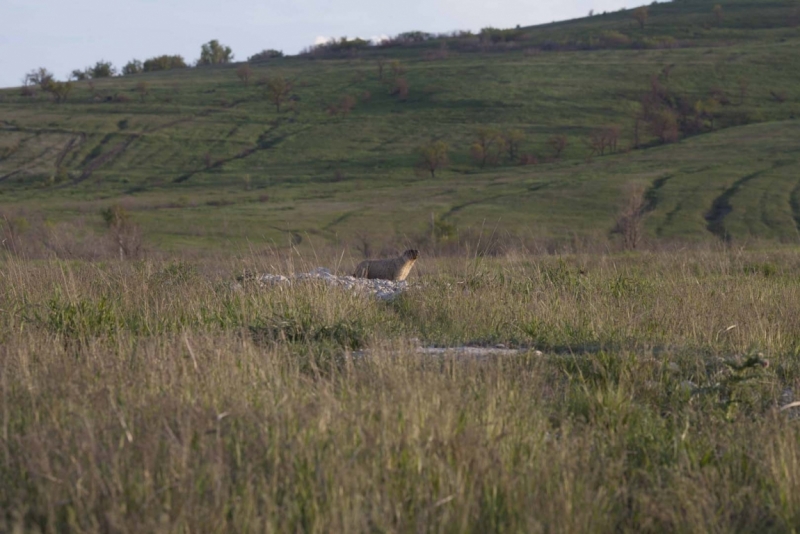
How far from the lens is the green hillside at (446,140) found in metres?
46.4

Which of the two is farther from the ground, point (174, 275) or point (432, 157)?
point (174, 275)

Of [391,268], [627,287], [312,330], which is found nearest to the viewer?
[312,330]

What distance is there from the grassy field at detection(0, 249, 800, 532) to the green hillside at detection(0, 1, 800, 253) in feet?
90.8

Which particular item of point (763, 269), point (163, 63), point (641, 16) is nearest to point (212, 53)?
point (163, 63)

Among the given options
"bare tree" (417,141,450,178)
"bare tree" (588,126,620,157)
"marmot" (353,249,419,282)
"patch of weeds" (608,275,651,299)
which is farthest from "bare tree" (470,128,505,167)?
"patch of weeds" (608,275,651,299)

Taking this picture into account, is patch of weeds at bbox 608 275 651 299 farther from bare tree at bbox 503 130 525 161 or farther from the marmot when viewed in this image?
bare tree at bbox 503 130 525 161

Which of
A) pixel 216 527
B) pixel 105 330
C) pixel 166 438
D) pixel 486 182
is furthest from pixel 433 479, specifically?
pixel 486 182

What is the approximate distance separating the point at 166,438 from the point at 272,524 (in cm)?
86

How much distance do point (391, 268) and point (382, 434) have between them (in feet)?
32.2

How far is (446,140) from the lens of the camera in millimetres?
77625

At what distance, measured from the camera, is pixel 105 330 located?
6609 millimetres

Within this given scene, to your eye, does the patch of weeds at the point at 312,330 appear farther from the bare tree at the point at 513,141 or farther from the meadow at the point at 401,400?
the bare tree at the point at 513,141

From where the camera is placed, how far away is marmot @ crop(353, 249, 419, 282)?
1357 centimetres

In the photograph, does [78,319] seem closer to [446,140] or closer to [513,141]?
[513,141]
